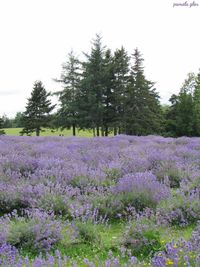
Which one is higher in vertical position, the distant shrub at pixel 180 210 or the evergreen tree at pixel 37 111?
the evergreen tree at pixel 37 111

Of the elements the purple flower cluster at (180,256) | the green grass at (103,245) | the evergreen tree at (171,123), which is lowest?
the green grass at (103,245)

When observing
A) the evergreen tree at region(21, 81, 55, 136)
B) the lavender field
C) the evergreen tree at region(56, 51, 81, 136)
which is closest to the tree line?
the evergreen tree at region(56, 51, 81, 136)

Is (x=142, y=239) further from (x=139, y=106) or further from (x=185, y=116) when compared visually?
(x=185, y=116)

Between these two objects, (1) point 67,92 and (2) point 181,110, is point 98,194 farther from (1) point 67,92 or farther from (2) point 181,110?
(2) point 181,110

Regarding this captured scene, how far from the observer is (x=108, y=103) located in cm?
3841

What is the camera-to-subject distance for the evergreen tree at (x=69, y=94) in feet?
123

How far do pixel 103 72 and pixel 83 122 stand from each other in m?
5.67

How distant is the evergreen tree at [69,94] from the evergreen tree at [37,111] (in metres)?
11.4

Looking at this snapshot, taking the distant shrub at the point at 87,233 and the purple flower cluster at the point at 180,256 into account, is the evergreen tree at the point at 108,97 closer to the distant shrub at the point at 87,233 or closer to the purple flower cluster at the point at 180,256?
the distant shrub at the point at 87,233

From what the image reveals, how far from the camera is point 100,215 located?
464 centimetres

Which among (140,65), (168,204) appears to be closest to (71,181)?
(168,204)

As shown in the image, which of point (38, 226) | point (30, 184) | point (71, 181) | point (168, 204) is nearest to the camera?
point (38, 226)

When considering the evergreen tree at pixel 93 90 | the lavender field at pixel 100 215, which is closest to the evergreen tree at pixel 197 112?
the evergreen tree at pixel 93 90

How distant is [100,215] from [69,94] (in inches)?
1347
